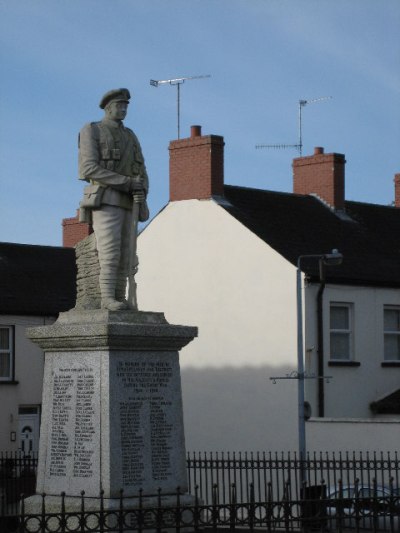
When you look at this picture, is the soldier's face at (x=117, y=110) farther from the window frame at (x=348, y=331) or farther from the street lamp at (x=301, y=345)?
the window frame at (x=348, y=331)

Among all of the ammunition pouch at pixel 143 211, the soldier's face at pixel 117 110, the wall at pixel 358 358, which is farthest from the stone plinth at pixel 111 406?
the wall at pixel 358 358

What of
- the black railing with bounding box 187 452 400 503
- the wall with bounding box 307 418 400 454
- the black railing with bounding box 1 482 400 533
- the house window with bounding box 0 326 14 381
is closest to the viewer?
the black railing with bounding box 1 482 400 533

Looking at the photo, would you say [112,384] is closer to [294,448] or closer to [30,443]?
[294,448]

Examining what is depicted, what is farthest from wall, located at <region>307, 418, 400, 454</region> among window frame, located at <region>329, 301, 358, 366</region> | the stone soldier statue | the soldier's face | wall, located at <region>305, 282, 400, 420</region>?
the soldier's face

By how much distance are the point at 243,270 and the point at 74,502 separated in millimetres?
21465

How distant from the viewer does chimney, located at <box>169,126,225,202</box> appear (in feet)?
120

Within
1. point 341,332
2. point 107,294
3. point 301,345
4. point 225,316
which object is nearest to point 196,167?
point 225,316

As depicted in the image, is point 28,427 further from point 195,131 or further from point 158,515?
point 158,515

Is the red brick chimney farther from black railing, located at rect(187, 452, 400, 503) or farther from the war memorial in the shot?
the war memorial

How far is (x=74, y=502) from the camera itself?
14266 millimetres

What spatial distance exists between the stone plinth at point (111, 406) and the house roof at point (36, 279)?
26657mm

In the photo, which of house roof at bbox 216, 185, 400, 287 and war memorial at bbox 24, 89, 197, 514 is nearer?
war memorial at bbox 24, 89, 197, 514

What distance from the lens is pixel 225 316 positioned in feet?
117

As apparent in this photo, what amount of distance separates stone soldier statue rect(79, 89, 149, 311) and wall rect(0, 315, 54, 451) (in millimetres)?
25995
